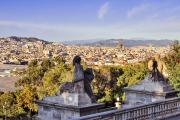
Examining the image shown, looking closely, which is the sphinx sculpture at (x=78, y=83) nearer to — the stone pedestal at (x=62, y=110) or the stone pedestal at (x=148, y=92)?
the stone pedestal at (x=62, y=110)

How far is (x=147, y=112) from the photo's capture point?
1021cm

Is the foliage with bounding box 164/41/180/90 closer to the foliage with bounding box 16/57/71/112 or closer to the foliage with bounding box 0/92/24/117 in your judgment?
the foliage with bounding box 16/57/71/112

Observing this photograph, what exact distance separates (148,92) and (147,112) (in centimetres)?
130

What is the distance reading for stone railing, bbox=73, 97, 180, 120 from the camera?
8.91 meters

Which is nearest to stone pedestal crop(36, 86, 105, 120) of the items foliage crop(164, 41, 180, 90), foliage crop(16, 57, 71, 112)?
foliage crop(164, 41, 180, 90)

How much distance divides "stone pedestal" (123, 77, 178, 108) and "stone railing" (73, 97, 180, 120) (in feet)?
1.01

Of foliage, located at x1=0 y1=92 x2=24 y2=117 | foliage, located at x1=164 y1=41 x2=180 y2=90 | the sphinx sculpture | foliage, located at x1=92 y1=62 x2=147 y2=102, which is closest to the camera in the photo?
the sphinx sculpture

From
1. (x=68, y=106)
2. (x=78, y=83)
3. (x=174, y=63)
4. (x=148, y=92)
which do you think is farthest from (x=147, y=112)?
(x=174, y=63)

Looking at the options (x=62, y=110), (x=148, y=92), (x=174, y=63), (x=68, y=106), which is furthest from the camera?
(x=174, y=63)

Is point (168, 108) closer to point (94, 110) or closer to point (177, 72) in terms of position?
point (94, 110)

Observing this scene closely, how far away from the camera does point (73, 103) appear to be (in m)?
9.06

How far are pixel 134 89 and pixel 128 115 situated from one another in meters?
2.19

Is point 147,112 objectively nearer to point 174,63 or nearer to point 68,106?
point 68,106

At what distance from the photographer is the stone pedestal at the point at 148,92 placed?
1127cm
